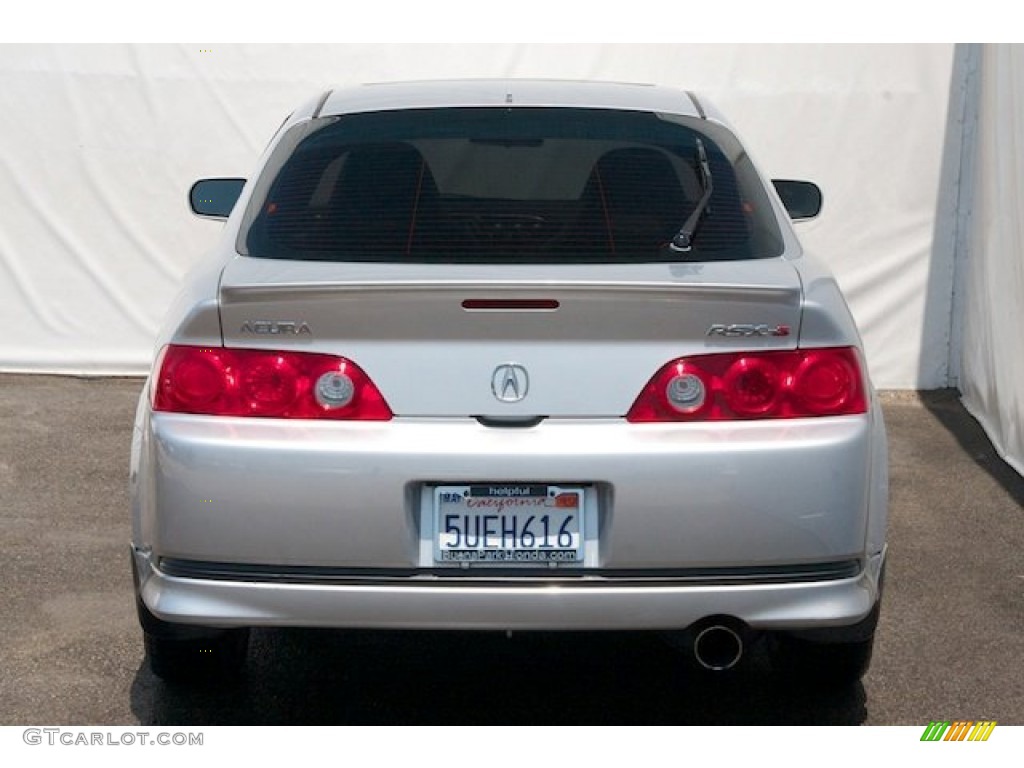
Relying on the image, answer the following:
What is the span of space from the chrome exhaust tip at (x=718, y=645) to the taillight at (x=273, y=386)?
871mm

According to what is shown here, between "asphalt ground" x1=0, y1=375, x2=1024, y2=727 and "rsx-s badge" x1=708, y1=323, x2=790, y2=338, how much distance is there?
1151 mm

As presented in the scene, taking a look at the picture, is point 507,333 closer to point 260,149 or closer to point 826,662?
point 826,662

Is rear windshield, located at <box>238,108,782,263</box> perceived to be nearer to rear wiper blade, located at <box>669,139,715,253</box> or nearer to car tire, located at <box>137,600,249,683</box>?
rear wiper blade, located at <box>669,139,715,253</box>

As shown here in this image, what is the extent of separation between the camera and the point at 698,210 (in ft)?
14.2

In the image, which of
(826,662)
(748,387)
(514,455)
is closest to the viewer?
(514,455)

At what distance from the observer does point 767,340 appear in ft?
12.4

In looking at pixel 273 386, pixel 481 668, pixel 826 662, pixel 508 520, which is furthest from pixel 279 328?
pixel 826 662

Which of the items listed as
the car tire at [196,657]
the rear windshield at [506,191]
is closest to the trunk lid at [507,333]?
the rear windshield at [506,191]

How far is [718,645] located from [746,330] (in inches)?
28.3

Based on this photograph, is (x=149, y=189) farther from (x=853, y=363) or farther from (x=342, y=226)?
(x=853, y=363)

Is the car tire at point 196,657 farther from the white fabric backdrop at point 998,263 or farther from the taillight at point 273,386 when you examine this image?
the white fabric backdrop at point 998,263

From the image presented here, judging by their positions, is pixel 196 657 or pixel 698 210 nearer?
pixel 698 210

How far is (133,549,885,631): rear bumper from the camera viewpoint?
374 centimetres

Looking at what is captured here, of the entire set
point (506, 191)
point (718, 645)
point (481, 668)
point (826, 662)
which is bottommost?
point (481, 668)
